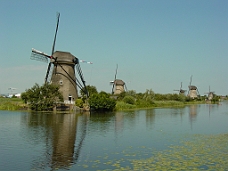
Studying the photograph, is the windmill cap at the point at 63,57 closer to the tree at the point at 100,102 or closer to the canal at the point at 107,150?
the tree at the point at 100,102

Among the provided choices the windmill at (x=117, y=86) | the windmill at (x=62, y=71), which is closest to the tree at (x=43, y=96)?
the windmill at (x=62, y=71)

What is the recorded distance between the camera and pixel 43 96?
28391 mm

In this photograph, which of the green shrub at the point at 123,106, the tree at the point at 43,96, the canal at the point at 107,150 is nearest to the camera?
the canal at the point at 107,150

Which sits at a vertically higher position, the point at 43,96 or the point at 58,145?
the point at 43,96

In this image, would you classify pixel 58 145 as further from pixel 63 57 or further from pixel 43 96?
pixel 63 57

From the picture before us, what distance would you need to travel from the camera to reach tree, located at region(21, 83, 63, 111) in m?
28.3

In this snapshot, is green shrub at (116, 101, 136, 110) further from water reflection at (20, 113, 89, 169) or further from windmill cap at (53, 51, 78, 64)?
water reflection at (20, 113, 89, 169)

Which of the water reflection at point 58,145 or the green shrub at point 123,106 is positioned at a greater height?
the green shrub at point 123,106

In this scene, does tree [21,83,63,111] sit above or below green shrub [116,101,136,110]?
above

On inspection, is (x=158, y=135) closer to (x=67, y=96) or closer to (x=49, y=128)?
(x=49, y=128)

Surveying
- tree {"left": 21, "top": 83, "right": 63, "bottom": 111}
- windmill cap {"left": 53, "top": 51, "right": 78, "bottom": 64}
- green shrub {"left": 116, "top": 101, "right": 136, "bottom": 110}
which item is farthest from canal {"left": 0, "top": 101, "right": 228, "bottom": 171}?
green shrub {"left": 116, "top": 101, "right": 136, "bottom": 110}

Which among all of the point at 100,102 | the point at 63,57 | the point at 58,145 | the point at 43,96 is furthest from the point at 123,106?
the point at 58,145

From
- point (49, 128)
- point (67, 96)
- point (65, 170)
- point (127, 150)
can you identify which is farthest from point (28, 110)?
point (65, 170)

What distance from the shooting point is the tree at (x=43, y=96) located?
92.7 ft
